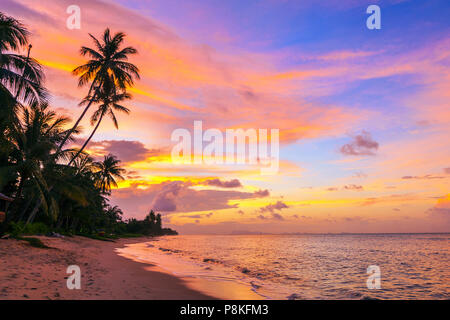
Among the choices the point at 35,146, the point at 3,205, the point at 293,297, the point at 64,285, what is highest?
the point at 35,146

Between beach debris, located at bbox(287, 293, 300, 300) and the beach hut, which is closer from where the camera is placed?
beach debris, located at bbox(287, 293, 300, 300)

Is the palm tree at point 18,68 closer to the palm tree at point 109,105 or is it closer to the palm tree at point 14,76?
the palm tree at point 14,76

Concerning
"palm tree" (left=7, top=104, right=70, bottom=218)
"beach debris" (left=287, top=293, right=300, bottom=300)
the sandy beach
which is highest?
"palm tree" (left=7, top=104, right=70, bottom=218)

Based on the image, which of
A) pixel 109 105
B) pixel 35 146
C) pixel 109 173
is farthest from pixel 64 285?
pixel 109 173

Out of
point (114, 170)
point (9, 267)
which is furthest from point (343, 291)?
point (114, 170)

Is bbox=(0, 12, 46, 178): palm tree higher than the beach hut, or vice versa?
bbox=(0, 12, 46, 178): palm tree

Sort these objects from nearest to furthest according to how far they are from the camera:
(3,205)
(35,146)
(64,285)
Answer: (64,285)
(35,146)
(3,205)

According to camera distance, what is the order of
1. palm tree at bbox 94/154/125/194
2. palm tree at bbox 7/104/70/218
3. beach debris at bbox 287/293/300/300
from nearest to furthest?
beach debris at bbox 287/293/300/300, palm tree at bbox 7/104/70/218, palm tree at bbox 94/154/125/194

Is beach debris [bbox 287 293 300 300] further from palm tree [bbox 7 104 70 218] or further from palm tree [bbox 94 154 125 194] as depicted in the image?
palm tree [bbox 94 154 125 194]

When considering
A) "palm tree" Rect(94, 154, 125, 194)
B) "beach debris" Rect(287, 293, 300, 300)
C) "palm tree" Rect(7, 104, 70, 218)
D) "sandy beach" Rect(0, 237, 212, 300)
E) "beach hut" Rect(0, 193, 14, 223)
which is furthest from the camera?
"palm tree" Rect(94, 154, 125, 194)

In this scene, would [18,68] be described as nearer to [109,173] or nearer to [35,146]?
[35,146]

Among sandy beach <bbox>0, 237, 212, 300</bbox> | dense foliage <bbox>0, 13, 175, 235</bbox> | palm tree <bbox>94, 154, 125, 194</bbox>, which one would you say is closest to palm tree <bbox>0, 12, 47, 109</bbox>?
dense foliage <bbox>0, 13, 175, 235</bbox>

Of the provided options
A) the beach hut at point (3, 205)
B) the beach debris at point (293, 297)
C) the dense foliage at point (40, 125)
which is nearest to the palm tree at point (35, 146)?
the dense foliage at point (40, 125)
